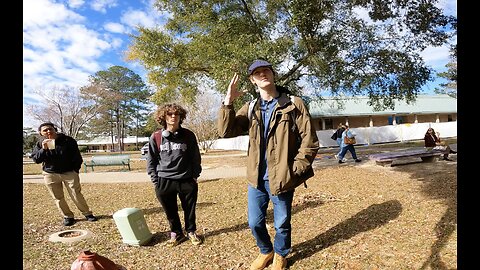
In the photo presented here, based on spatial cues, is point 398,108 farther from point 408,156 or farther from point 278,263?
point 278,263

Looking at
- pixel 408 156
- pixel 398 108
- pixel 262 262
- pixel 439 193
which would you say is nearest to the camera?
pixel 262 262

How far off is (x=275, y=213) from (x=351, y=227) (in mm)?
1735

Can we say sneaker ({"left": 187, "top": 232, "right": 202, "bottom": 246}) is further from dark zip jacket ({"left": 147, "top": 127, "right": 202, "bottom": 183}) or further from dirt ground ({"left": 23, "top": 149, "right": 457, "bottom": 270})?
dark zip jacket ({"left": 147, "top": 127, "right": 202, "bottom": 183})

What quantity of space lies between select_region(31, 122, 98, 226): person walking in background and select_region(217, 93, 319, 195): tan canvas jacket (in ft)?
11.1

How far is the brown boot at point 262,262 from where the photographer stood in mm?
3209

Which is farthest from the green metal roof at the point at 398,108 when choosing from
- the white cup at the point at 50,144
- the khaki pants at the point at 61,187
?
the white cup at the point at 50,144

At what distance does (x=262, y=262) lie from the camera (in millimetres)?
3227

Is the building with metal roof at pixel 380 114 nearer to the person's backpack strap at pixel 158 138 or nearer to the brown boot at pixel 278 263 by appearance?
the person's backpack strap at pixel 158 138

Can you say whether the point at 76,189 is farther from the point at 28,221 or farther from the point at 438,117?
the point at 438,117

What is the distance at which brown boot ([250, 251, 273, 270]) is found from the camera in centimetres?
321

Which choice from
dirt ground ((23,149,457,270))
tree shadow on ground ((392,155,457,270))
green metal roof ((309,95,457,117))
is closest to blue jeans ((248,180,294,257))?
dirt ground ((23,149,457,270))

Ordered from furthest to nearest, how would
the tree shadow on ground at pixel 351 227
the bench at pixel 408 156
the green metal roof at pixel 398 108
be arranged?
the green metal roof at pixel 398 108, the bench at pixel 408 156, the tree shadow on ground at pixel 351 227

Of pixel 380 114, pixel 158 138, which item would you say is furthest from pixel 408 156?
pixel 380 114
